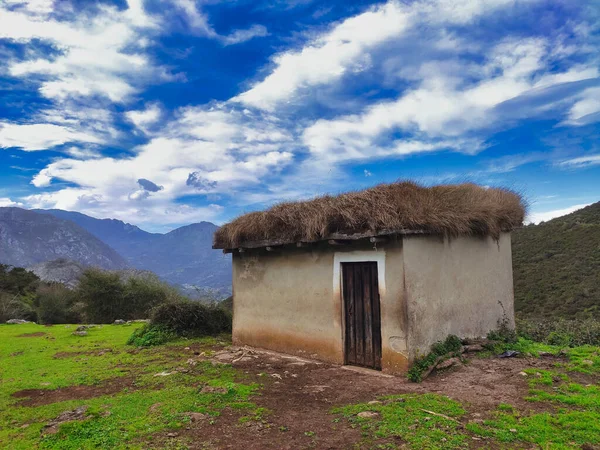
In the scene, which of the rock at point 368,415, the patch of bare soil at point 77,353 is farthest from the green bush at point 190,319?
the rock at point 368,415

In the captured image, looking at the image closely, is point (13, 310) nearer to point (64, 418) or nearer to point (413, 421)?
point (64, 418)

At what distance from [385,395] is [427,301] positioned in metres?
2.07

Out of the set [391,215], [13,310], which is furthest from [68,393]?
[13,310]

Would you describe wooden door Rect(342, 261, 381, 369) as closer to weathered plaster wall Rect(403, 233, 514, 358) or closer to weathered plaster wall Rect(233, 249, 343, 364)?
weathered plaster wall Rect(233, 249, 343, 364)

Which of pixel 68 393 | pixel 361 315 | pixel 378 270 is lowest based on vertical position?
pixel 68 393

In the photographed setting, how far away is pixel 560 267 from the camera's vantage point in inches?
975

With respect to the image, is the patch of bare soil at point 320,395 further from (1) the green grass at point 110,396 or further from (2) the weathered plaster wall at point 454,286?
(2) the weathered plaster wall at point 454,286

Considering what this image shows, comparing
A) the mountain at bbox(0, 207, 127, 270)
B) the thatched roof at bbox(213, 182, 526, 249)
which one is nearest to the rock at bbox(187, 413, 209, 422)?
the thatched roof at bbox(213, 182, 526, 249)

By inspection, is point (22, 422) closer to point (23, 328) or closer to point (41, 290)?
point (23, 328)

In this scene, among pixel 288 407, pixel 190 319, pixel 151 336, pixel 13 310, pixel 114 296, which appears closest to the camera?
pixel 288 407

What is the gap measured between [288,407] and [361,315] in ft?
8.57

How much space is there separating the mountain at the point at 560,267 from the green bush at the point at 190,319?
50.5 feet

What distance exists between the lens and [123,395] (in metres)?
6.47

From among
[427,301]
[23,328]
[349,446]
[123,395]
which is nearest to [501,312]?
[427,301]
